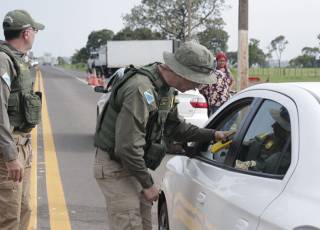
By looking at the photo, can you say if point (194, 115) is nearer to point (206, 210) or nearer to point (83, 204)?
point (83, 204)

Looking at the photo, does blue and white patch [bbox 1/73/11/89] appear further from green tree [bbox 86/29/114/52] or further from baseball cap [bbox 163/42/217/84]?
green tree [bbox 86/29/114/52]

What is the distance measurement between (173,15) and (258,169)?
8347 centimetres

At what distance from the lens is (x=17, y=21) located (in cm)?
421

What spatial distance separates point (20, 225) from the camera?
15.1ft

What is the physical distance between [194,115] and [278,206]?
747 centimetres

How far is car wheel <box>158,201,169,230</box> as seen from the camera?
4379 millimetres

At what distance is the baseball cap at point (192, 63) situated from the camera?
360cm

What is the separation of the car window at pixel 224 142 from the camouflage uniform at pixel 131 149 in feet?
0.33

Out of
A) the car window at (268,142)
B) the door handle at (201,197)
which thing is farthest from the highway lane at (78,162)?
the car window at (268,142)

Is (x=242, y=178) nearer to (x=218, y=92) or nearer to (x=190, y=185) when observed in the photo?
(x=190, y=185)

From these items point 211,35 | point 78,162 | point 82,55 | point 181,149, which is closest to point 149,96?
point 181,149

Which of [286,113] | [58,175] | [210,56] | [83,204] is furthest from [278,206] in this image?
[58,175]

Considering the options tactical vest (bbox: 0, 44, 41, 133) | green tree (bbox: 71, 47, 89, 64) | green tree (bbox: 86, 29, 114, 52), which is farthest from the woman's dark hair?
green tree (bbox: 86, 29, 114, 52)

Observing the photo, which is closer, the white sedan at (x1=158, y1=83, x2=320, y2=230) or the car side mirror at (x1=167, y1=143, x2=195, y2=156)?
the white sedan at (x1=158, y1=83, x2=320, y2=230)
